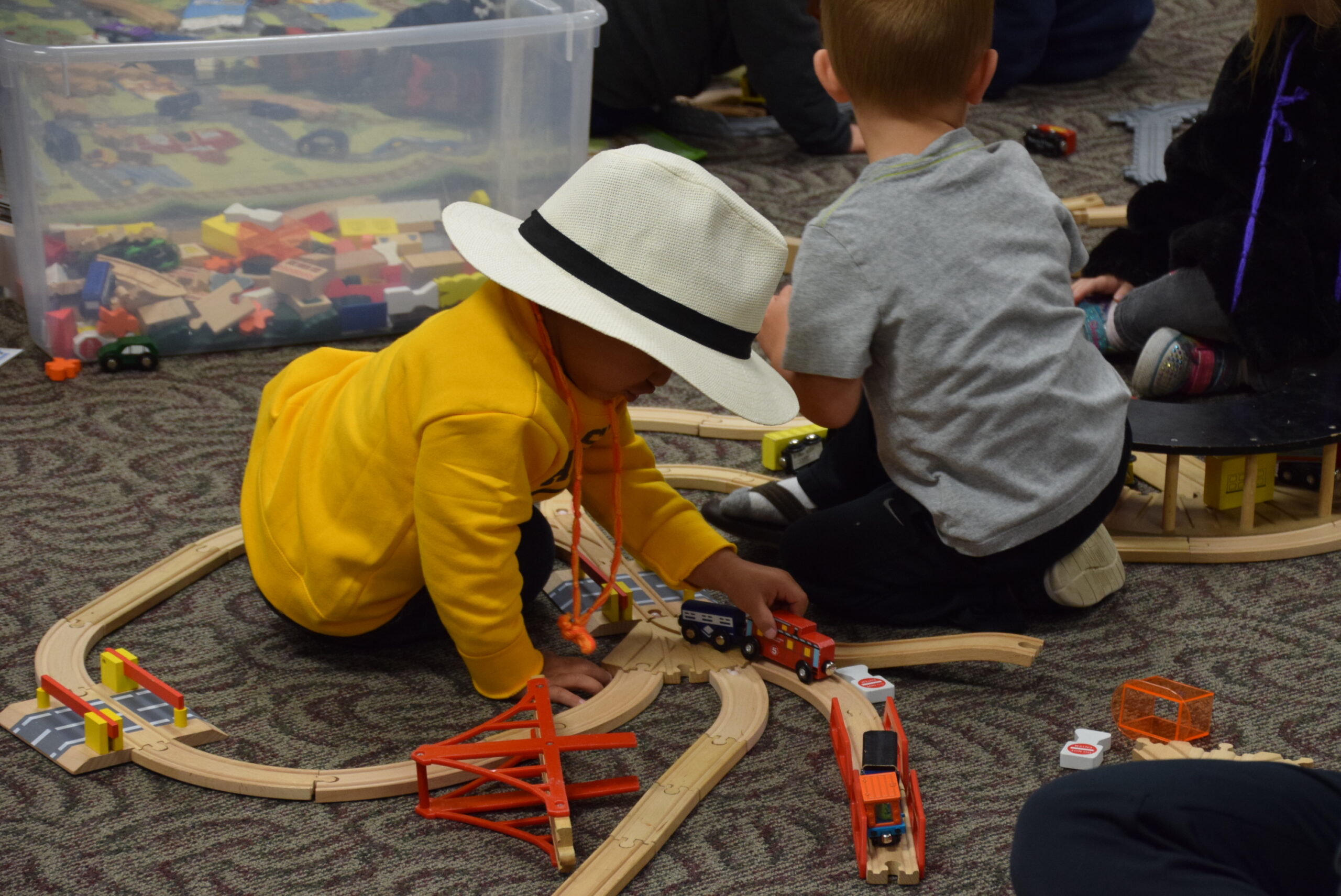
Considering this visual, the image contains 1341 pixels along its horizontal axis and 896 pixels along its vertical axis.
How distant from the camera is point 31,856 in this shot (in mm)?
857

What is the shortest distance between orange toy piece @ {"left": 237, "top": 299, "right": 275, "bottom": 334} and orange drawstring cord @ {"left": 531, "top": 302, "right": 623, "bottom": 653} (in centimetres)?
75

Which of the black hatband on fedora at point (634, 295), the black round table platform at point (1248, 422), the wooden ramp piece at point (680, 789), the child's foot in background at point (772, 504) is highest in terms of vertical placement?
the black hatband on fedora at point (634, 295)

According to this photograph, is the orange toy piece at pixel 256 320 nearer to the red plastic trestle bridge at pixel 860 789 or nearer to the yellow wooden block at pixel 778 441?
the yellow wooden block at pixel 778 441

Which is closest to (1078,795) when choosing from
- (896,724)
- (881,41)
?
(896,724)

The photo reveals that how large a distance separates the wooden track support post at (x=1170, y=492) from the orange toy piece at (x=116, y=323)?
4.00ft

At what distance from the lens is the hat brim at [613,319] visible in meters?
0.86

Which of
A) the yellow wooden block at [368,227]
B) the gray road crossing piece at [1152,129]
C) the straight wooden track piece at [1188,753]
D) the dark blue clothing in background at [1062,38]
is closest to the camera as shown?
the straight wooden track piece at [1188,753]

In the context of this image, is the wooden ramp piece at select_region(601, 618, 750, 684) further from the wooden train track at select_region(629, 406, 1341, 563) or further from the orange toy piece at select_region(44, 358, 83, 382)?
the orange toy piece at select_region(44, 358, 83, 382)

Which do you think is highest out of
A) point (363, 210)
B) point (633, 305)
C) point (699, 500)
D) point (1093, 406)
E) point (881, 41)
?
point (881, 41)

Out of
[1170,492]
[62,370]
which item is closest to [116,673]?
[62,370]

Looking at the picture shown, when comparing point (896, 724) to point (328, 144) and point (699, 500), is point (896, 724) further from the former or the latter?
point (328, 144)

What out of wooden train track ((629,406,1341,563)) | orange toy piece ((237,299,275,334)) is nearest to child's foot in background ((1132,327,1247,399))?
wooden train track ((629,406,1341,563))

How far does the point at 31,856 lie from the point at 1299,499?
1.19 meters

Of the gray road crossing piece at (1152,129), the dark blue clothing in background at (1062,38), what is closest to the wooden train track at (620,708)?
the gray road crossing piece at (1152,129)
